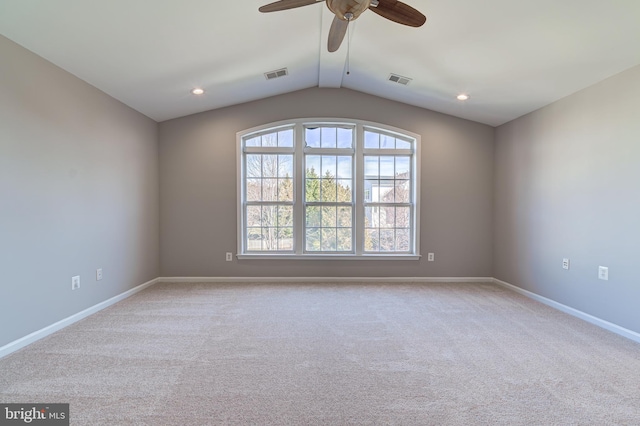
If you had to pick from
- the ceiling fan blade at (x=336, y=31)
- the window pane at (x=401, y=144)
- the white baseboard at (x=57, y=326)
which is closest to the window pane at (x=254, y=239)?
the white baseboard at (x=57, y=326)

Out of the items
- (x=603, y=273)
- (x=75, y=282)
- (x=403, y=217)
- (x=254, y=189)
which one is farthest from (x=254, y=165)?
(x=603, y=273)

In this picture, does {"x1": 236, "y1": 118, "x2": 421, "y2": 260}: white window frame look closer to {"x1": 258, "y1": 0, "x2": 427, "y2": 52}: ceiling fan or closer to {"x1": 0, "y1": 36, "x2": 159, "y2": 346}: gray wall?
{"x1": 0, "y1": 36, "x2": 159, "y2": 346}: gray wall

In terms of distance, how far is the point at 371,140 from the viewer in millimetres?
4719

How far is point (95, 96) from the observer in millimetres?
3248

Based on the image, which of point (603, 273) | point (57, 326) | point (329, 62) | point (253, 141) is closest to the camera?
point (57, 326)

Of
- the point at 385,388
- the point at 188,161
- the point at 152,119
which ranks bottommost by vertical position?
the point at 385,388

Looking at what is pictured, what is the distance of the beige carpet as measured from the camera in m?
1.66

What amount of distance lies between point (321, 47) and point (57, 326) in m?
3.83

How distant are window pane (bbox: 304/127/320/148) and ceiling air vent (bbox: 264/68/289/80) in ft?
3.25

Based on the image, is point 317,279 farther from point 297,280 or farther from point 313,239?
point 313,239

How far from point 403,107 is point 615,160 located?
8.54 ft

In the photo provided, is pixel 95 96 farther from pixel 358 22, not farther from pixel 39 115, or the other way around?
pixel 358 22

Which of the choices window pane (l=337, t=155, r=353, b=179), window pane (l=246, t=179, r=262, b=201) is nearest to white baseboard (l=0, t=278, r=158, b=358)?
window pane (l=246, t=179, r=262, b=201)

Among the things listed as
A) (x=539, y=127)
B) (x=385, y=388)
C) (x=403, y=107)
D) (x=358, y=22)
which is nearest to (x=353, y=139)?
(x=403, y=107)
